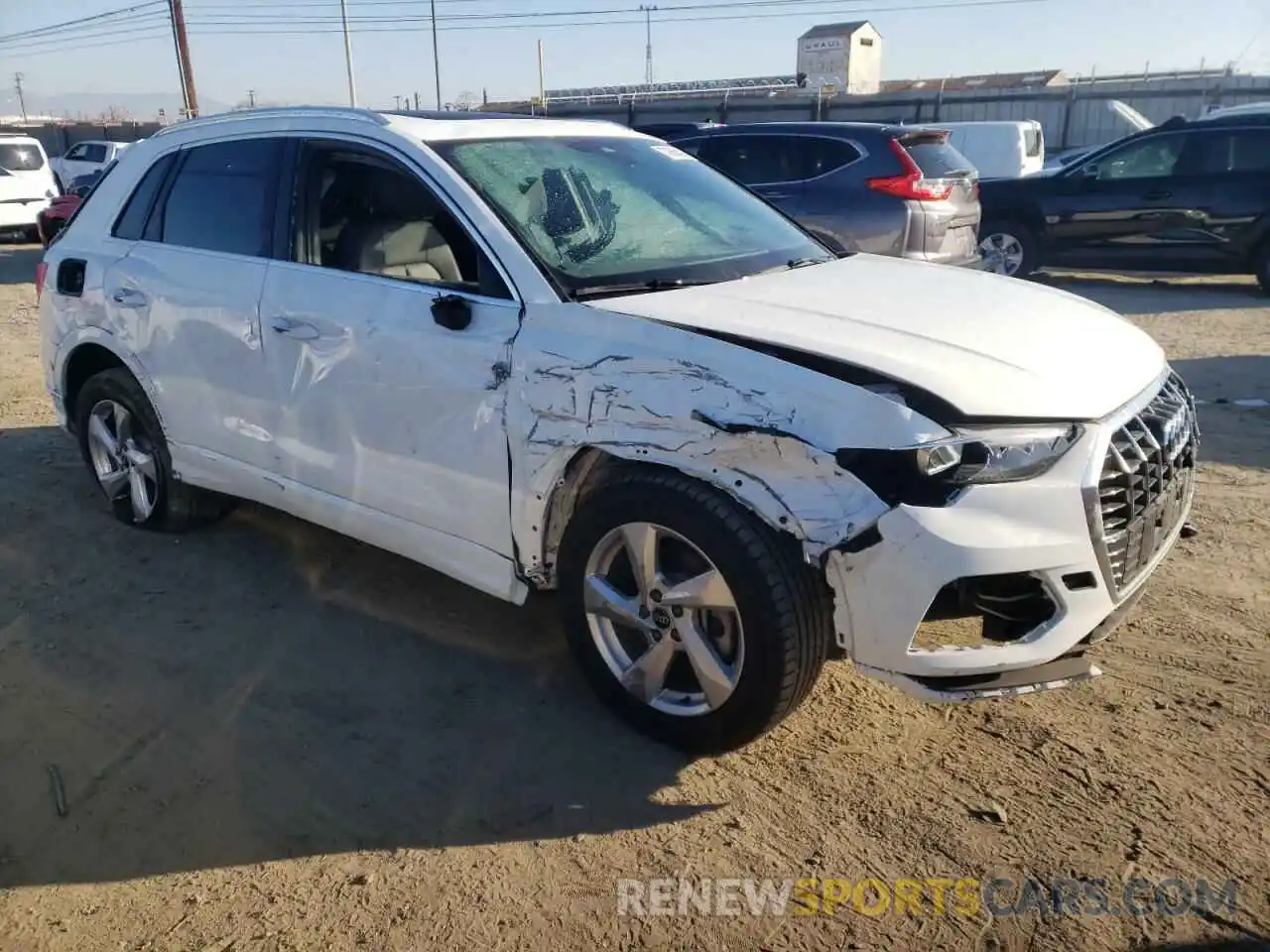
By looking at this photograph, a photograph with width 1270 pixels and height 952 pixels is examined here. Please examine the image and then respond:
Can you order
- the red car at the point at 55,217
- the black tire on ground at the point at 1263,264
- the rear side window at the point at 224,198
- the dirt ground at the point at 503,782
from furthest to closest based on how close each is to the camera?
the red car at the point at 55,217 → the black tire on ground at the point at 1263,264 → the rear side window at the point at 224,198 → the dirt ground at the point at 503,782

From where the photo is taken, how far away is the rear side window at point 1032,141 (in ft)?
55.8

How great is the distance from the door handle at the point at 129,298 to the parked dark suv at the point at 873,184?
5.21m

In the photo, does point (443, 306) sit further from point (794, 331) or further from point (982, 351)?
point (982, 351)

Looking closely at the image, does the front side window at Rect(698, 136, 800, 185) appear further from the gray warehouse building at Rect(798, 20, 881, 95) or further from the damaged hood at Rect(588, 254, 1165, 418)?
the gray warehouse building at Rect(798, 20, 881, 95)

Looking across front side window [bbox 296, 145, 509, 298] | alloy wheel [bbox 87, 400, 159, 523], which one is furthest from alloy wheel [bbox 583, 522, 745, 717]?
alloy wheel [bbox 87, 400, 159, 523]

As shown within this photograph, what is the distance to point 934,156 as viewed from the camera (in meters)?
9.23

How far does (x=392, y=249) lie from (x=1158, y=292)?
10195 millimetres

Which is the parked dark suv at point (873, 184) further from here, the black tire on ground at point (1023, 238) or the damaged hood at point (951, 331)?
the damaged hood at point (951, 331)

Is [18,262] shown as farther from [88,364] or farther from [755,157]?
[88,364]

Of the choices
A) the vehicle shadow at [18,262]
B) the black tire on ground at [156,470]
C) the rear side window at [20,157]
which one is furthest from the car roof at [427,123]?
the rear side window at [20,157]

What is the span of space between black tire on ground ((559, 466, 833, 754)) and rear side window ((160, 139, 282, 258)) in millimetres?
1975

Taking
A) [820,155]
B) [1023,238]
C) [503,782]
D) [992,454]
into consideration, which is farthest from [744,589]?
[1023,238]

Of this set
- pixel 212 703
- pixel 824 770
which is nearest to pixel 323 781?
pixel 212 703

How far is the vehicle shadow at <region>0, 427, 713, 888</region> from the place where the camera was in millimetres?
2861
